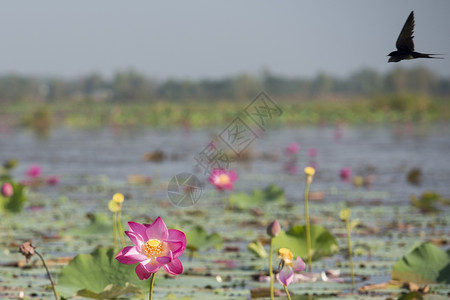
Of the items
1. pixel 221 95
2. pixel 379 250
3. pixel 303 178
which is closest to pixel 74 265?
pixel 379 250

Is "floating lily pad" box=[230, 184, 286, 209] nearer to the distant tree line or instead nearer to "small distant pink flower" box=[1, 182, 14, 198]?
"small distant pink flower" box=[1, 182, 14, 198]

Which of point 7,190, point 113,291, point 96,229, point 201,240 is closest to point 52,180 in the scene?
point 7,190

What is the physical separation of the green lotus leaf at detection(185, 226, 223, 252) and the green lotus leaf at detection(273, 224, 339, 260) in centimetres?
45

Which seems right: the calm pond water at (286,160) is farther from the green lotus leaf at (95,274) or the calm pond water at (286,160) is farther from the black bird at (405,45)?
the black bird at (405,45)

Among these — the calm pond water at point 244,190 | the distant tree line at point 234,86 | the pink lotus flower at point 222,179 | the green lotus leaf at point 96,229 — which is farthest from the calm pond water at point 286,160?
the distant tree line at point 234,86

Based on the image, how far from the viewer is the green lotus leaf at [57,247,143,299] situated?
10.1 ft

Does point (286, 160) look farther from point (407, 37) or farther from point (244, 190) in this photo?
point (407, 37)

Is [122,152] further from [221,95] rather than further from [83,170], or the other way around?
[221,95]

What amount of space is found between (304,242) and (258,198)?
2.46 meters

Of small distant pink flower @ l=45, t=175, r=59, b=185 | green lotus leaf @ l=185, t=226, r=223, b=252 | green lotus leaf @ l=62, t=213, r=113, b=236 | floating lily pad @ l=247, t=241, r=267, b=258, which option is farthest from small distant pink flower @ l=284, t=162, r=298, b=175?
floating lily pad @ l=247, t=241, r=267, b=258

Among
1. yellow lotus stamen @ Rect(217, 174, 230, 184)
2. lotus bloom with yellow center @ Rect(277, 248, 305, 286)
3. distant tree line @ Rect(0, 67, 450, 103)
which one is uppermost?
distant tree line @ Rect(0, 67, 450, 103)

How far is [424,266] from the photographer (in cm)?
355

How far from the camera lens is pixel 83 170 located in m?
11.1

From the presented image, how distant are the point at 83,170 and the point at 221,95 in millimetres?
70849
